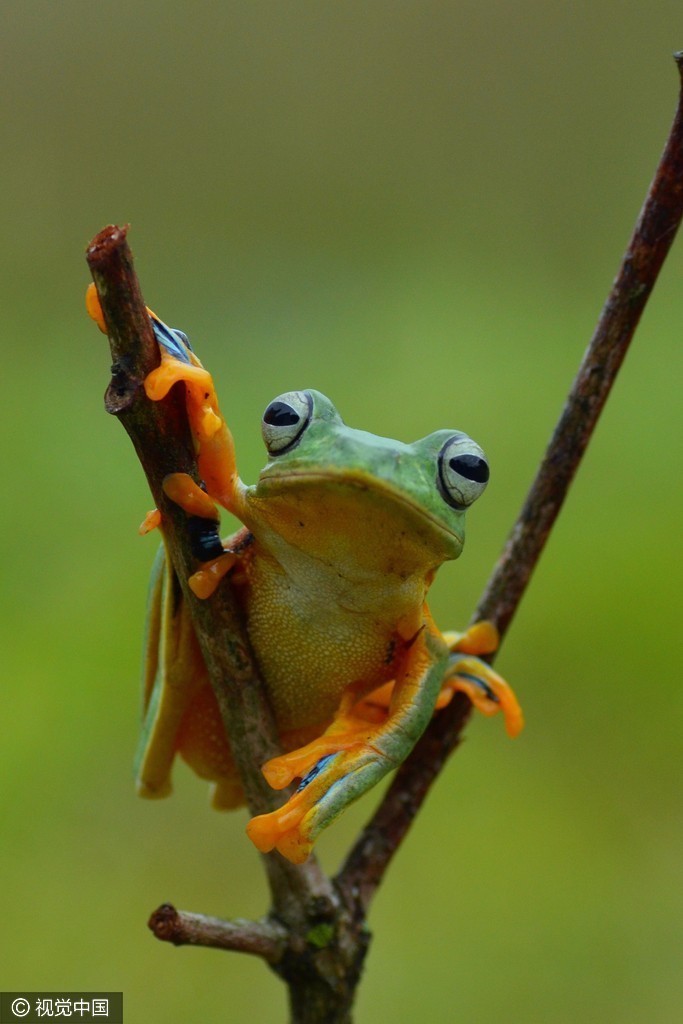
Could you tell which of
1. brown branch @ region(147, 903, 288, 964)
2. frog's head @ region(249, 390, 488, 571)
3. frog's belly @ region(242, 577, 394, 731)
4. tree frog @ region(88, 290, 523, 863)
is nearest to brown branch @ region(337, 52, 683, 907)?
brown branch @ region(147, 903, 288, 964)

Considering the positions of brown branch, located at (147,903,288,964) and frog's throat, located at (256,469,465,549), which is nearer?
frog's throat, located at (256,469,465,549)

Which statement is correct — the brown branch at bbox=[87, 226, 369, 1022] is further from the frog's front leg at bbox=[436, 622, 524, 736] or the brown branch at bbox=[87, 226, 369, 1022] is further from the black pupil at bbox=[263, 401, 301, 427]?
the frog's front leg at bbox=[436, 622, 524, 736]

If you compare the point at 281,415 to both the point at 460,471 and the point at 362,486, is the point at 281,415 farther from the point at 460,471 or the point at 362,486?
the point at 460,471

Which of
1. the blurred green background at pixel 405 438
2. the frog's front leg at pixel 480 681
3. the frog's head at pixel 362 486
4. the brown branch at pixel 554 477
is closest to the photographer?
the frog's head at pixel 362 486

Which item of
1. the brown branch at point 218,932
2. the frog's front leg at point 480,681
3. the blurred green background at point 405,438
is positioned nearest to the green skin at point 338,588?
the brown branch at point 218,932

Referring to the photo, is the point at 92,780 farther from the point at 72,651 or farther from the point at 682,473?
the point at 682,473

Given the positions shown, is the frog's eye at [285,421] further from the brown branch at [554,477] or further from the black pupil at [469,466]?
the brown branch at [554,477]
